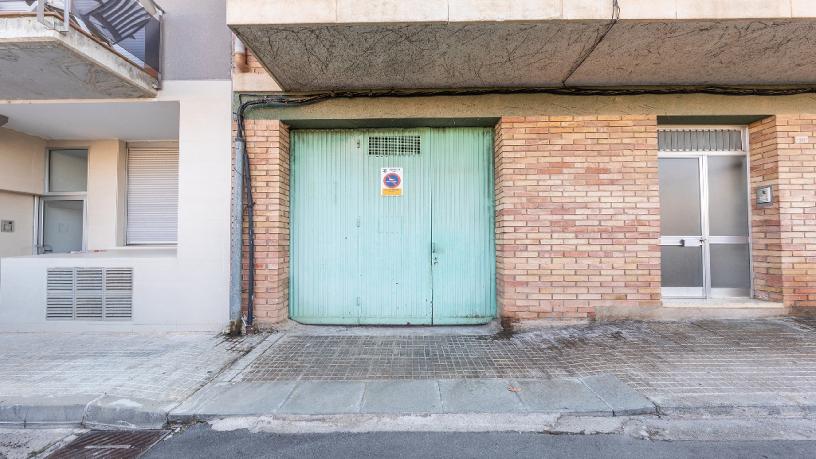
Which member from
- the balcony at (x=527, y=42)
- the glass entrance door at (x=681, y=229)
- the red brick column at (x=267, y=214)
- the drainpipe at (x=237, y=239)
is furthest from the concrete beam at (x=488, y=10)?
the glass entrance door at (x=681, y=229)

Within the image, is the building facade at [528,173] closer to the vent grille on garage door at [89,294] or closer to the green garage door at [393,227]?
the green garage door at [393,227]

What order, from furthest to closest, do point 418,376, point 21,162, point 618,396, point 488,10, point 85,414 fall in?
point 21,162 → point 418,376 → point 488,10 → point 618,396 → point 85,414

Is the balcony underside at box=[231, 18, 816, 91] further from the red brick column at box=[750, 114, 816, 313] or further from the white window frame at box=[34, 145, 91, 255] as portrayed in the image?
the white window frame at box=[34, 145, 91, 255]

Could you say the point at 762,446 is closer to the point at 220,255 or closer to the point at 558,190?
the point at 558,190

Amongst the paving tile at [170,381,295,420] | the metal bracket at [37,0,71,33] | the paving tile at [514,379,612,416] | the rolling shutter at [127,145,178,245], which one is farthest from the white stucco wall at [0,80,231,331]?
the paving tile at [514,379,612,416]

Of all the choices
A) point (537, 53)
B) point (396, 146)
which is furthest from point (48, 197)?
point (537, 53)

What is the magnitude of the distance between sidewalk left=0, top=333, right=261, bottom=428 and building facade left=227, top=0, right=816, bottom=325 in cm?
115

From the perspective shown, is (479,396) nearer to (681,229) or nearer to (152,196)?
(681,229)

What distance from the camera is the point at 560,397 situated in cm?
349

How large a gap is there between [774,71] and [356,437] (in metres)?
6.69

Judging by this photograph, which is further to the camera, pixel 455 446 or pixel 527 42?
pixel 527 42

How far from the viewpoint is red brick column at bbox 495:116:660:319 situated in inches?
215

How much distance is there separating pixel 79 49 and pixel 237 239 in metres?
2.83

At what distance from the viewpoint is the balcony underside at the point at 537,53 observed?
3.97 metres
